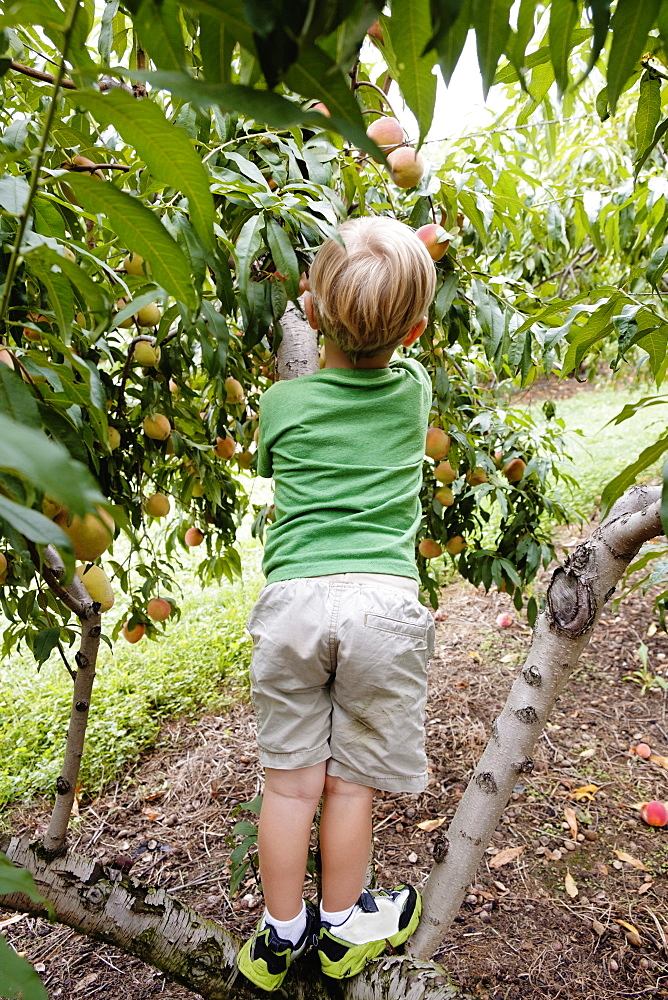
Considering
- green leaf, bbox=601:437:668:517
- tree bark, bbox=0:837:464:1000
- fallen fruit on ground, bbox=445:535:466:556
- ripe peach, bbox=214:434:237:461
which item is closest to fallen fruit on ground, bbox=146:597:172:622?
ripe peach, bbox=214:434:237:461

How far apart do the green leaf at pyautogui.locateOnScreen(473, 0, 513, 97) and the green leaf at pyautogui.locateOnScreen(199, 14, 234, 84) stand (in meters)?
0.19

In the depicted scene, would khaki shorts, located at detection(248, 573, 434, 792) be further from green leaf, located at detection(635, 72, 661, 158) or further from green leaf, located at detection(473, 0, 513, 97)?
green leaf, located at detection(473, 0, 513, 97)

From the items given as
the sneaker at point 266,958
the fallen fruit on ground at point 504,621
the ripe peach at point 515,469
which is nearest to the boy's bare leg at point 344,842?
the sneaker at point 266,958

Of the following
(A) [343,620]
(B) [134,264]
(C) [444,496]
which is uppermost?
(B) [134,264]

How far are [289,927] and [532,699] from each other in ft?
2.23

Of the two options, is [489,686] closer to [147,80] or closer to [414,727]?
[414,727]

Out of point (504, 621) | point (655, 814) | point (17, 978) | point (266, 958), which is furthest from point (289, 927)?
point (504, 621)

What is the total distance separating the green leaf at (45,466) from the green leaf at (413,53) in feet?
1.17

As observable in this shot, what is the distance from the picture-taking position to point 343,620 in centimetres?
136

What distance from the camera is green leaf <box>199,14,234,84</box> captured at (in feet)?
1.60

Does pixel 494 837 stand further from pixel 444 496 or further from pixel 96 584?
pixel 96 584

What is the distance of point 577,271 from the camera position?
384cm

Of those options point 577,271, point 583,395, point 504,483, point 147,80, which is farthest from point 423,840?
point 583,395

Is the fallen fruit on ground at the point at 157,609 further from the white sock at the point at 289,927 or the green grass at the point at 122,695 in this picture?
the white sock at the point at 289,927
